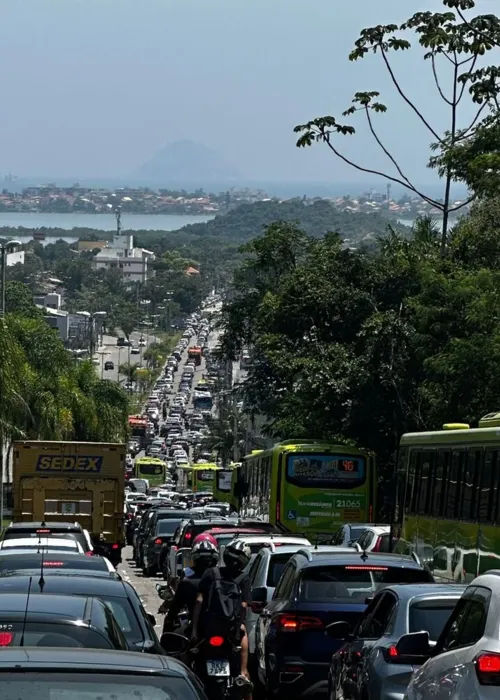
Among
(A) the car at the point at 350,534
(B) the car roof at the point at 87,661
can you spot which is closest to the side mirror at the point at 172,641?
(B) the car roof at the point at 87,661

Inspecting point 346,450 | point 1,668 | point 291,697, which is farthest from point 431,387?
point 1,668

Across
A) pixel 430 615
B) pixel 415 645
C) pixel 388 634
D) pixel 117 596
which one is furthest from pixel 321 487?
pixel 415 645

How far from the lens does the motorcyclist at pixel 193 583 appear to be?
1388cm

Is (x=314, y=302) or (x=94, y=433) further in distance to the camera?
(x=94, y=433)

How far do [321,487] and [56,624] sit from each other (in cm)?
2526

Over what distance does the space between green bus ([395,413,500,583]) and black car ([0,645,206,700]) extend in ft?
41.9

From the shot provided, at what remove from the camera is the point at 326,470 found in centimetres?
3478

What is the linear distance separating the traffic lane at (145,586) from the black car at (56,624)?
35.6 feet

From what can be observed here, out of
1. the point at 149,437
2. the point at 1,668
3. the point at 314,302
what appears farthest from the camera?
the point at 149,437

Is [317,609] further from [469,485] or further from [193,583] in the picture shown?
[469,485]

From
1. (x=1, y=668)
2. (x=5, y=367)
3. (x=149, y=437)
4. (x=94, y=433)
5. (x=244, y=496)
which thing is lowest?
(x=149, y=437)

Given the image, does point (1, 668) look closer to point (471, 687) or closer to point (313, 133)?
point (471, 687)

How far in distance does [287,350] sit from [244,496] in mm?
7084

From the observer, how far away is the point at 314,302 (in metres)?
50.9
